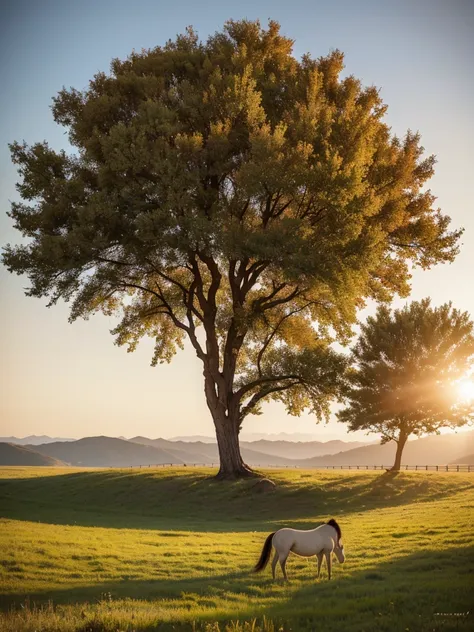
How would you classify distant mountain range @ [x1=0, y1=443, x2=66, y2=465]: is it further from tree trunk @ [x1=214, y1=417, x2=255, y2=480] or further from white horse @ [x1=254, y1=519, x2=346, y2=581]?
white horse @ [x1=254, y1=519, x2=346, y2=581]

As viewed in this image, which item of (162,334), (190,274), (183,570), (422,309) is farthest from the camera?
(422,309)

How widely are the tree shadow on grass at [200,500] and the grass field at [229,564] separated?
6.2 inches

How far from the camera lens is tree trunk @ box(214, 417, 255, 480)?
4131 centimetres

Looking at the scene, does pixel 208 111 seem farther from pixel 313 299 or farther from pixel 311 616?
pixel 311 616

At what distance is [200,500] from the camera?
3816 centimetres

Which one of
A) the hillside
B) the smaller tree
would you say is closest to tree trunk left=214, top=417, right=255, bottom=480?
the smaller tree

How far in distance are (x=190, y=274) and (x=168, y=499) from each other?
55.1ft

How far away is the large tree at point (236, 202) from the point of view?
33.0 meters

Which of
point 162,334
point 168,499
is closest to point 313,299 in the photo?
point 162,334

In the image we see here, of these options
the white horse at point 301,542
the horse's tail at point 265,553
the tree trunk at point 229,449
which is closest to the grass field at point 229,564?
the horse's tail at point 265,553

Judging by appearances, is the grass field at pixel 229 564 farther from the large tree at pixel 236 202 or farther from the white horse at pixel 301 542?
the large tree at pixel 236 202

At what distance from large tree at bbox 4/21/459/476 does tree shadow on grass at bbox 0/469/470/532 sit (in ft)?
14.9

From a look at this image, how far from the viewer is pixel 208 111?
3569 centimetres

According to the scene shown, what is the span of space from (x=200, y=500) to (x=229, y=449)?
4.60 metres
